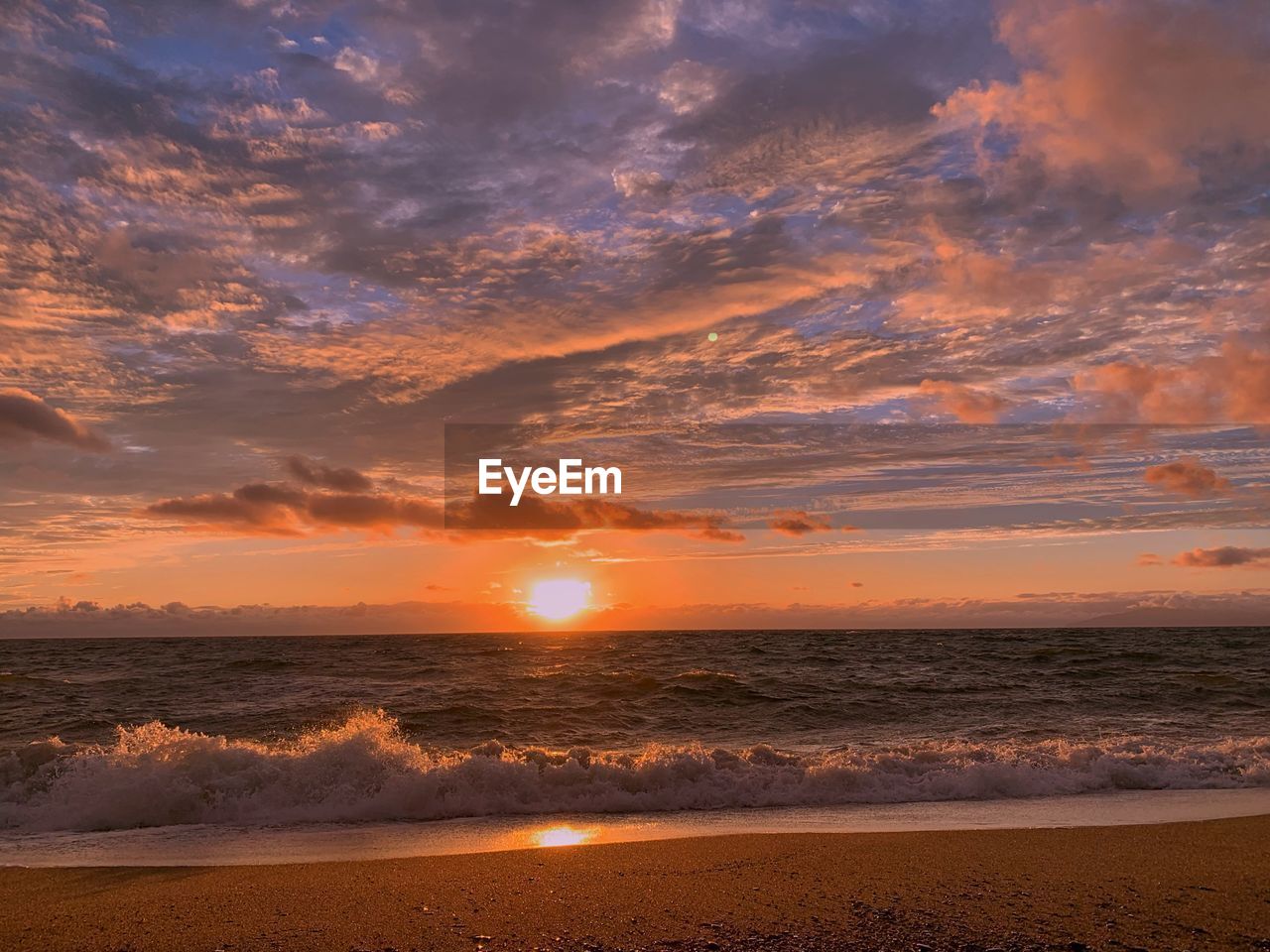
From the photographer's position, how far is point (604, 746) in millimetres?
20906

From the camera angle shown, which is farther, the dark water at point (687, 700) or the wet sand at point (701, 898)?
the dark water at point (687, 700)

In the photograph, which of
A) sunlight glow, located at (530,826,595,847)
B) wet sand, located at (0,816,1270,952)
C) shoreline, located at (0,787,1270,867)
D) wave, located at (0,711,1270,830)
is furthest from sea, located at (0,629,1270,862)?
wet sand, located at (0,816,1270,952)

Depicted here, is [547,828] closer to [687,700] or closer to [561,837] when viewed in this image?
[561,837]

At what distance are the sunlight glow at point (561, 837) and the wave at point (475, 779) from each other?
1.91m

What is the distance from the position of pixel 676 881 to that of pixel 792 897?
1.25 metres

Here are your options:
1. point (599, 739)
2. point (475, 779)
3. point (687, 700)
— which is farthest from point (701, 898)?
point (687, 700)

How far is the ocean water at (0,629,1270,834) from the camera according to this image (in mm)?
14273

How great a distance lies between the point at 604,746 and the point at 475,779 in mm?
6730

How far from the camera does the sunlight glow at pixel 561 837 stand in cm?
1105

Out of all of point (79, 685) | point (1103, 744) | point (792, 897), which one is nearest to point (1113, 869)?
point (792, 897)

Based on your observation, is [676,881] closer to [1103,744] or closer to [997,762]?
[997,762]

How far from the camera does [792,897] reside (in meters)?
7.81

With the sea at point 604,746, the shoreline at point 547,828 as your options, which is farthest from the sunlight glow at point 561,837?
the sea at point 604,746

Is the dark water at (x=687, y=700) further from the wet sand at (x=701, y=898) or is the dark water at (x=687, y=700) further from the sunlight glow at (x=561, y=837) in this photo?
the wet sand at (x=701, y=898)
